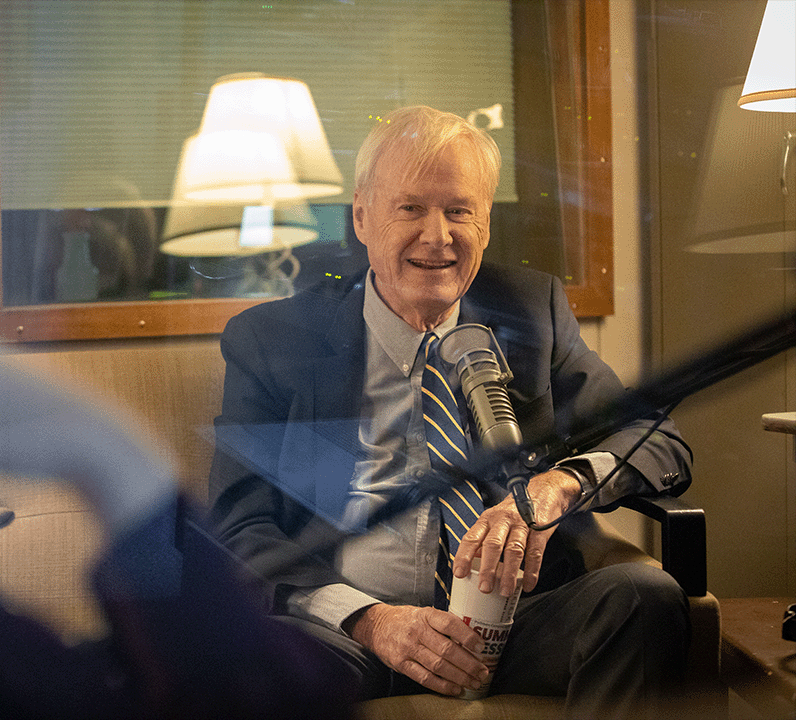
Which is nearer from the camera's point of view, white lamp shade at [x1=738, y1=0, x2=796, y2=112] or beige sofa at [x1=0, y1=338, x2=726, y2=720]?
beige sofa at [x1=0, y1=338, x2=726, y2=720]

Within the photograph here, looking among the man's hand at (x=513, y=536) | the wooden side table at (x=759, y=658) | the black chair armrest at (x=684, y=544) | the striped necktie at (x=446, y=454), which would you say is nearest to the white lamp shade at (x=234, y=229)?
the striped necktie at (x=446, y=454)

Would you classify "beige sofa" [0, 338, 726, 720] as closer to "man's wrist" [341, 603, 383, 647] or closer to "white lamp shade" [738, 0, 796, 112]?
"man's wrist" [341, 603, 383, 647]

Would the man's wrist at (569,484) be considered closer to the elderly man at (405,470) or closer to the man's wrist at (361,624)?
the elderly man at (405,470)

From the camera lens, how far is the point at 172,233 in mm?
965

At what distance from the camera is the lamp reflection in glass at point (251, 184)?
95 centimetres

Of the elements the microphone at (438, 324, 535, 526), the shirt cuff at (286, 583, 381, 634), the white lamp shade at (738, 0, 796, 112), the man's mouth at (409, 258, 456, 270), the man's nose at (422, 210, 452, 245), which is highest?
the white lamp shade at (738, 0, 796, 112)

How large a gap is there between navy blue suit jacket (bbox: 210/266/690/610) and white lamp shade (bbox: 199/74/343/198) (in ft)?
0.48

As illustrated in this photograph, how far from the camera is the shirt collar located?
39.1 inches

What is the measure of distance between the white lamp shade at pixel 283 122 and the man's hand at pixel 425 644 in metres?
0.61

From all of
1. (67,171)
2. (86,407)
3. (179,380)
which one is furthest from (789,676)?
(67,171)

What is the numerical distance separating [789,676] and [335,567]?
693 mm

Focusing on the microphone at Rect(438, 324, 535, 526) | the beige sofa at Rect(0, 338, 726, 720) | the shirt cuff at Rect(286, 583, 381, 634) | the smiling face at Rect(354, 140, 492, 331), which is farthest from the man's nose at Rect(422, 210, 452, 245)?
the shirt cuff at Rect(286, 583, 381, 634)

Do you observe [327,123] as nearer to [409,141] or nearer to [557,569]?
[409,141]

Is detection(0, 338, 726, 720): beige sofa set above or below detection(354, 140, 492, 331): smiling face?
below
